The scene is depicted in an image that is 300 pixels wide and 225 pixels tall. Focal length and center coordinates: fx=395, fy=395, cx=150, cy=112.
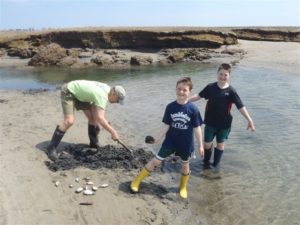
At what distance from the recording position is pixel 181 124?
17.7 ft

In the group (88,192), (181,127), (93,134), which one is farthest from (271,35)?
(88,192)

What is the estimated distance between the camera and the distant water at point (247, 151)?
536 cm

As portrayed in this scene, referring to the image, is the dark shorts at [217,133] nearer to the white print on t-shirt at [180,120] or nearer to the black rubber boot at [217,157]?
the black rubber boot at [217,157]

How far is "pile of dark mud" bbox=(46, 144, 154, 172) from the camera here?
6332 millimetres

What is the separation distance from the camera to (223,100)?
6395mm

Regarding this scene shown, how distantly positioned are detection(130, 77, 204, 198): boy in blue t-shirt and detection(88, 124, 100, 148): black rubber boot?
67.2 inches

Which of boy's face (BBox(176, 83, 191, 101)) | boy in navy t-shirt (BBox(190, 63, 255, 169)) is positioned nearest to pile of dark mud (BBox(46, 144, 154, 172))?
boy in navy t-shirt (BBox(190, 63, 255, 169))

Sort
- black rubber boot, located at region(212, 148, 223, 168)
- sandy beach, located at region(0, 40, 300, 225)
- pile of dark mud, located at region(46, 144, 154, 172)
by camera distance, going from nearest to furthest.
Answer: sandy beach, located at region(0, 40, 300, 225)
pile of dark mud, located at region(46, 144, 154, 172)
black rubber boot, located at region(212, 148, 223, 168)

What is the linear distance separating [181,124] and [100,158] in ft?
6.32

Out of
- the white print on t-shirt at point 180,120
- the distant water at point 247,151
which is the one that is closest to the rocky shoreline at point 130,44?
the distant water at point 247,151

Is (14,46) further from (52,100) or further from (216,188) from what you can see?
(216,188)

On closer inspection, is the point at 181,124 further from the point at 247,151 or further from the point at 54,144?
the point at 247,151

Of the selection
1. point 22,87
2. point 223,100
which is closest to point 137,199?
point 223,100

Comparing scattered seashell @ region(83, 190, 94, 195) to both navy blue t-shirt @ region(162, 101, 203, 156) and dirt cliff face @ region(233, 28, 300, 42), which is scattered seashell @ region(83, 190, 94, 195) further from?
dirt cliff face @ region(233, 28, 300, 42)
